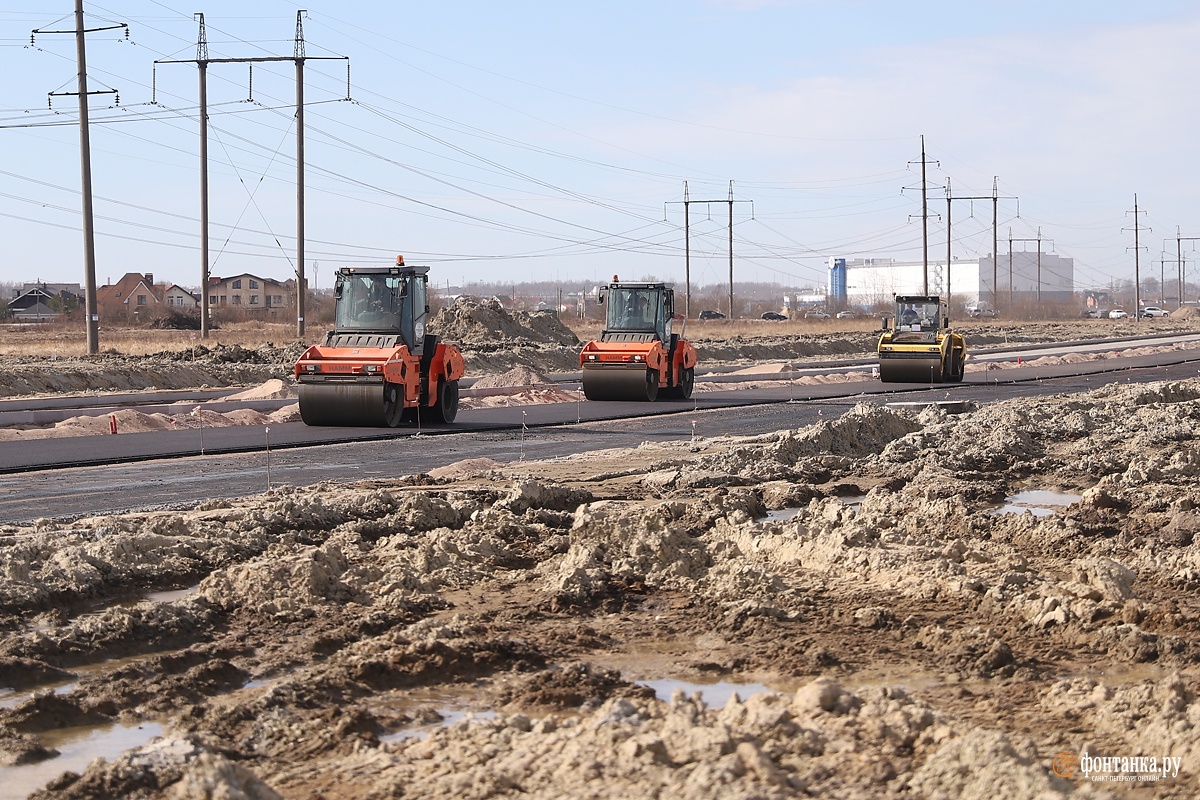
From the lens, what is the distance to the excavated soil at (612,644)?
5.26 metres

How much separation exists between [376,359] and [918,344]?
18.0 metres

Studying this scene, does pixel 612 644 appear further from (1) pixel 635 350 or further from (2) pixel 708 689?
(1) pixel 635 350

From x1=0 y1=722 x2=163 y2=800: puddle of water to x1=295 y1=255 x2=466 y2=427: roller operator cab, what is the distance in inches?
580

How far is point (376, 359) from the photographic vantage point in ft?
68.7

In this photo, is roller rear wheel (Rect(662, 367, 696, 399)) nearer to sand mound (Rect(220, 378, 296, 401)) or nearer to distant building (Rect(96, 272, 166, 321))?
sand mound (Rect(220, 378, 296, 401))

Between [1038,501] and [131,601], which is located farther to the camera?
[1038,501]

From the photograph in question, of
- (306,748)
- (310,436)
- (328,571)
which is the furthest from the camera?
(310,436)

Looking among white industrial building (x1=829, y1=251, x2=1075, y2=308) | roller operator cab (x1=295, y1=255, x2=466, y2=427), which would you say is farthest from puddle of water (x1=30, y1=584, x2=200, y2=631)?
white industrial building (x1=829, y1=251, x2=1075, y2=308)

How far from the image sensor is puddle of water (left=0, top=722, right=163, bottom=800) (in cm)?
549

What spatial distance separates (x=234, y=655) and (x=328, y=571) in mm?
1691

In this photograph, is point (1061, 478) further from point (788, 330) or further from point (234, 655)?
point (788, 330)

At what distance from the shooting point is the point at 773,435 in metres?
18.9

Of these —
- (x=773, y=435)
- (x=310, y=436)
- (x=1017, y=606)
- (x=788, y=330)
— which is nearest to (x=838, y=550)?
(x=1017, y=606)

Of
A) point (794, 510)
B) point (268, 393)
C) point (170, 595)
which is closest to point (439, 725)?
point (170, 595)
